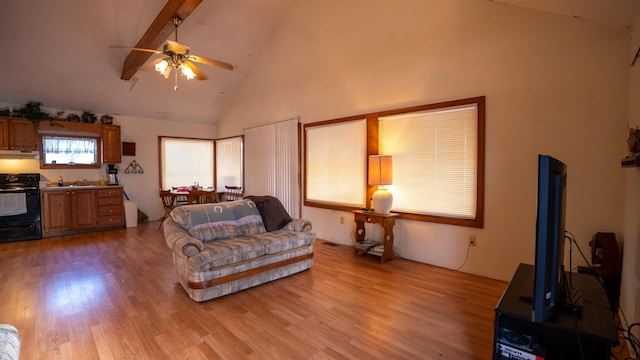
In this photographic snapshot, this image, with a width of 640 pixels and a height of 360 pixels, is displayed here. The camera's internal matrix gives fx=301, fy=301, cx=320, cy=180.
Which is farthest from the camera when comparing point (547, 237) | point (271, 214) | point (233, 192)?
point (233, 192)

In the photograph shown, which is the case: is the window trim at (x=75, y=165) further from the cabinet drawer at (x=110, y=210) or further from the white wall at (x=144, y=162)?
the cabinet drawer at (x=110, y=210)

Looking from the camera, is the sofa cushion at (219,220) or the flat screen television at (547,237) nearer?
the flat screen television at (547,237)

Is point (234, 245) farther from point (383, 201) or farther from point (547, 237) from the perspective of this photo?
point (547, 237)

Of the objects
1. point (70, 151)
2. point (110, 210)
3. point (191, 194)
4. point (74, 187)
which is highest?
point (70, 151)

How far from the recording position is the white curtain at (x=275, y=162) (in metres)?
6.00

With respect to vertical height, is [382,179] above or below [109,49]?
below

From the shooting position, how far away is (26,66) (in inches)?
203

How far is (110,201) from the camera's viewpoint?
642 centimetres

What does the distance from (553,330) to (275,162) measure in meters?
5.47

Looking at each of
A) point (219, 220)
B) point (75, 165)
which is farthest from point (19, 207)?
point (219, 220)

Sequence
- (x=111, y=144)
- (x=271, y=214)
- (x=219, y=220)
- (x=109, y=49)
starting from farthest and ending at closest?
(x=111, y=144) → (x=109, y=49) → (x=271, y=214) → (x=219, y=220)

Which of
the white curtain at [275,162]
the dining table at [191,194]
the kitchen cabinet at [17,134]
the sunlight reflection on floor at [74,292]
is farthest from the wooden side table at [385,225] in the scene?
the kitchen cabinet at [17,134]

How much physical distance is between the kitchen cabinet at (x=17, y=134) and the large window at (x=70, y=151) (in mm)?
373

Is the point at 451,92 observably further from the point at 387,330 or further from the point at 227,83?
the point at 227,83
